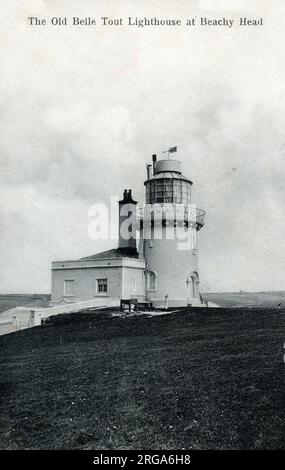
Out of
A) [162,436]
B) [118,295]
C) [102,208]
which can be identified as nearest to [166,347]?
[162,436]

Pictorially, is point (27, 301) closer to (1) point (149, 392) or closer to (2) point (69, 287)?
(2) point (69, 287)

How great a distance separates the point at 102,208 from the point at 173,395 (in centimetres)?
905

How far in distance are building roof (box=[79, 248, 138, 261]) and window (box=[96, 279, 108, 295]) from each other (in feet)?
4.10

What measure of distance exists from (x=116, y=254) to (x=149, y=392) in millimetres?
16015

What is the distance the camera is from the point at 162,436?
21.7 feet

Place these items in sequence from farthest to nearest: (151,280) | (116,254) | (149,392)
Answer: (116,254) < (151,280) < (149,392)

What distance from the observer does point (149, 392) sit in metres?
8.11

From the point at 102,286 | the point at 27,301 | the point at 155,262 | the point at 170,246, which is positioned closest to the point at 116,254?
the point at 102,286

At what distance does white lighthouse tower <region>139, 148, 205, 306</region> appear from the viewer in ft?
75.4

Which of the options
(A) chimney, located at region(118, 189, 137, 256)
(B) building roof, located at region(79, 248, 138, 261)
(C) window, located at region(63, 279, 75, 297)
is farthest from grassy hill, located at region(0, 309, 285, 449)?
(A) chimney, located at region(118, 189, 137, 256)

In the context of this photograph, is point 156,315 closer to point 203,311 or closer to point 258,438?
point 203,311

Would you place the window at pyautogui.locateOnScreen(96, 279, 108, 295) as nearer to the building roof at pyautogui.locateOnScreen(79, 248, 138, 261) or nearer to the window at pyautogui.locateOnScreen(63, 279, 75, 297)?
the building roof at pyautogui.locateOnScreen(79, 248, 138, 261)

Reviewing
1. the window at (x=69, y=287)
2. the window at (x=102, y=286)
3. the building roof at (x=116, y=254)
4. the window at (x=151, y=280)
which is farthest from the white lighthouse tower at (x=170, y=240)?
the window at (x=69, y=287)

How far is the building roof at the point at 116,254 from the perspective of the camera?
2363cm
